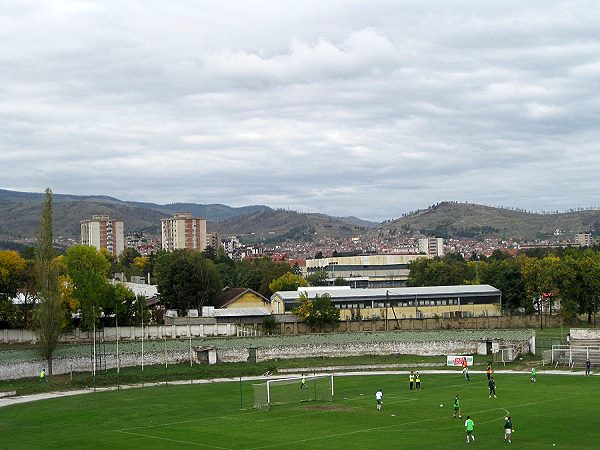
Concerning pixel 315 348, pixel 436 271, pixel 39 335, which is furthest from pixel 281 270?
pixel 39 335

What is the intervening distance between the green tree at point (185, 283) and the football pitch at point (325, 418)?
5116 centimetres

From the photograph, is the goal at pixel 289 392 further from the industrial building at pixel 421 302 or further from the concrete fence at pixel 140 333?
the industrial building at pixel 421 302

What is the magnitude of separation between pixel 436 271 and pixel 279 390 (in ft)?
311

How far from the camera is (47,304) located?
78.6 m

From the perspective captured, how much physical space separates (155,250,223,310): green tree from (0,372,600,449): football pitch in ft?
168

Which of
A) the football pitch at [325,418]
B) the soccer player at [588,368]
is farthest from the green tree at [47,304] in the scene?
the soccer player at [588,368]

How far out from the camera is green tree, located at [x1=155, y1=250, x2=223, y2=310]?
123 metres

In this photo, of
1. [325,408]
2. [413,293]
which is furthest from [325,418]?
[413,293]

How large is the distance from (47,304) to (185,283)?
45.4 metres

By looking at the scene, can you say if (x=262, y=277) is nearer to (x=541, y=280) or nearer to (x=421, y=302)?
(x=421, y=302)

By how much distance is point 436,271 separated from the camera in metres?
154

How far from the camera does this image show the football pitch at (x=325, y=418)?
4550 cm

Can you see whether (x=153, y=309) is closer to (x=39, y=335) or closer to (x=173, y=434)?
(x=39, y=335)

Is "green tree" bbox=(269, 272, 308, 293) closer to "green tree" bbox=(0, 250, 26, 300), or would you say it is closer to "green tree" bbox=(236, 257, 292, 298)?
"green tree" bbox=(236, 257, 292, 298)
